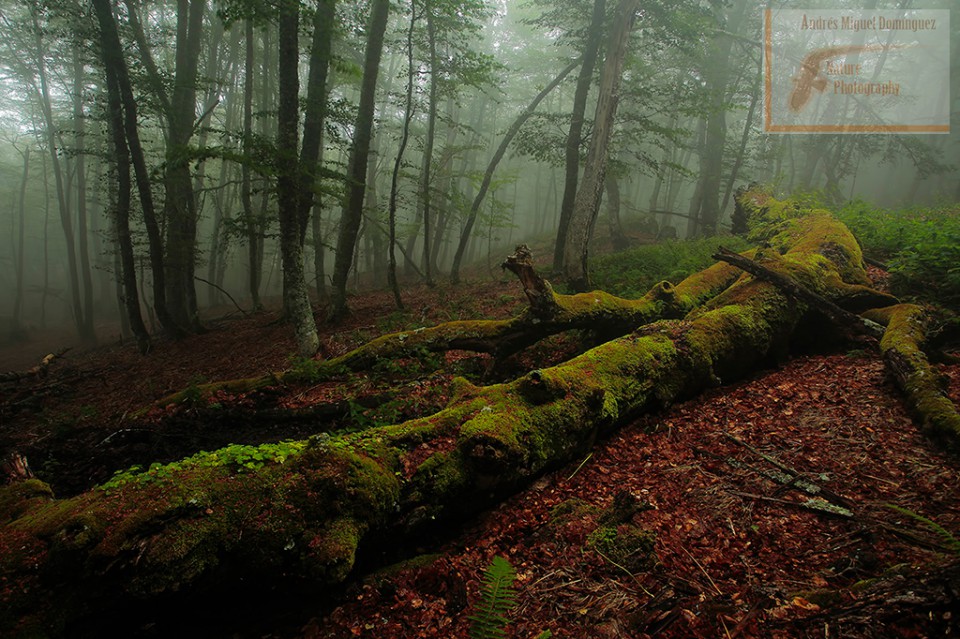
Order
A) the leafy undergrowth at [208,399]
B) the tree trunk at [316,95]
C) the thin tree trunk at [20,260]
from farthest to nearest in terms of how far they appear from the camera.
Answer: the thin tree trunk at [20,260]
the tree trunk at [316,95]
the leafy undergrowth at [208,399]

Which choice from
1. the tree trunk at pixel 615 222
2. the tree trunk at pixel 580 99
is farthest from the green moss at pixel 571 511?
the tree trunk at pixel 615 222

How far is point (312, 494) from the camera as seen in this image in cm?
280

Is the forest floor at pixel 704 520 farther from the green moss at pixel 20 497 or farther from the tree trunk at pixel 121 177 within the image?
the tree trunk at pixel 121 177

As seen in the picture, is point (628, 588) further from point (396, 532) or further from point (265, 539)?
point (265, 539)

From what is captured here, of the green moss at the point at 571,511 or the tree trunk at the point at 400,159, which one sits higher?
the tree trunk at the point at 400,159

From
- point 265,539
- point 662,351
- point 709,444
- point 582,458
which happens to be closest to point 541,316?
point 662,351

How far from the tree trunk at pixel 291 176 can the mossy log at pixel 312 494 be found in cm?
545

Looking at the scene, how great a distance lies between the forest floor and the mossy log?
1.10 ft

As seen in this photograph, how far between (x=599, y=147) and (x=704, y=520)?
8655mm

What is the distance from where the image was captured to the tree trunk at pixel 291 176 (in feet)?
25.9

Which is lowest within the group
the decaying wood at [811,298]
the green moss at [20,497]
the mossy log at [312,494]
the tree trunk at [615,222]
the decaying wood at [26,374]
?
the decaying wood at [26,374]

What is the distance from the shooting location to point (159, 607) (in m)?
2.34

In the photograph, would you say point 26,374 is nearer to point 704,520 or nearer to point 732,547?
point 704,520

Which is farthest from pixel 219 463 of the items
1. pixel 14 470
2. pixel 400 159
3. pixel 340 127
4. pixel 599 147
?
pixel 340 127
